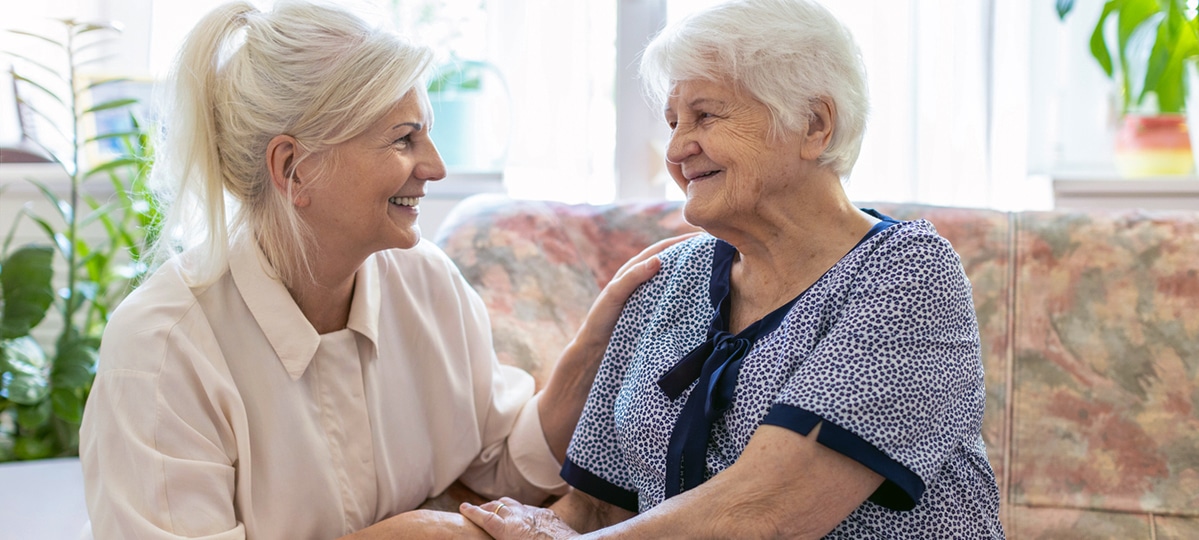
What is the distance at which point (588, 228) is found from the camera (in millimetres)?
2025

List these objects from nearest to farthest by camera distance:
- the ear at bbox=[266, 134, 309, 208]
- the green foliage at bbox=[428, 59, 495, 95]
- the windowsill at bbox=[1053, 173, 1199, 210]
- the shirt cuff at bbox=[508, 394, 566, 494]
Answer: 1. the ear at bbox=[266, 134, 309, 208]
2. the shirt cuff at bbox=[508, 394, 566, 494]
3. the windowsill at bbox=[1053, 173, 1199, 210]
4. the green foliage at bbox=[428, 59, 495, 95]

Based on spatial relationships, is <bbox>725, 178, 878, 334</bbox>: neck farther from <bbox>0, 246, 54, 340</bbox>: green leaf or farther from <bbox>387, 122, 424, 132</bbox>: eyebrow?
<bbox>0, 246, 54, 340</bbox>: green leaf

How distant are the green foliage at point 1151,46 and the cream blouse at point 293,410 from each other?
5.61ft

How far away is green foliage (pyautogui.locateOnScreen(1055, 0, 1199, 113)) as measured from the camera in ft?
7.68

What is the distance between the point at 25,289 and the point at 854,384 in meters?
2.12

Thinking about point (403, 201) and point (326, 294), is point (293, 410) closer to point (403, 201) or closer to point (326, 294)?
point (326, 294)

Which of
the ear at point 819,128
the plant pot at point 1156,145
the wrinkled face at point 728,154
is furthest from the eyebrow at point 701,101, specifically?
the plant pot at point 1156,145

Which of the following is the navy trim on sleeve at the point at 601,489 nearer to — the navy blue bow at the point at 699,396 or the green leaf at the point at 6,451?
the navy blue bow at the point at 699,396

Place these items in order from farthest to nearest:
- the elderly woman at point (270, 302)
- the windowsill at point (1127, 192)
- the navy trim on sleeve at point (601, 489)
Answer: the windowsill at point (1127, 192), the navy trim on sleeve at point (601, 489), the elderly woman at point (270, 302)

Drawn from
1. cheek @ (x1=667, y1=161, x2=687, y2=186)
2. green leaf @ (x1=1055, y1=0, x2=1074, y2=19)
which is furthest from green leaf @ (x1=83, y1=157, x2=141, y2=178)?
green leaf @ (x1=1055, y1=0, x2=1074, y2=19)

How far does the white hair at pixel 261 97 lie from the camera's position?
1327mm

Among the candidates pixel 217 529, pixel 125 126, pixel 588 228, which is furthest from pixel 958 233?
pixel 125 126

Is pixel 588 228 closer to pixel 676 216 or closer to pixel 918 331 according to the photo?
pixel 676 216

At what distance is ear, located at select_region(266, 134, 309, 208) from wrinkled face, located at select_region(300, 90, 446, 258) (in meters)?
0.02
